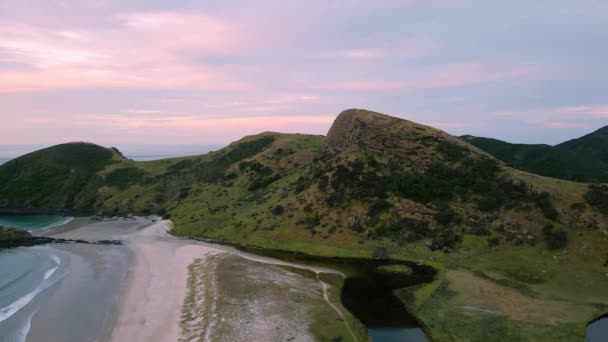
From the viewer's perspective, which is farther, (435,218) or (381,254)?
(435,218)

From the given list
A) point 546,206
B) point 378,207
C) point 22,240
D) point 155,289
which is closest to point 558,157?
point 546,206

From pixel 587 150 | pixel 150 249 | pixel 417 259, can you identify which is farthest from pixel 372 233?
pixel 587 150

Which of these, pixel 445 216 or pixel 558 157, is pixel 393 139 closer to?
pixel 445 216

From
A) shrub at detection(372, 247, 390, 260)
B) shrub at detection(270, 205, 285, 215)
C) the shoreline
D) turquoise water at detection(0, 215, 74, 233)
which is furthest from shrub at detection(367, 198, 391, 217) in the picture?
turquoise water at detection(0, 215, 74, 233)

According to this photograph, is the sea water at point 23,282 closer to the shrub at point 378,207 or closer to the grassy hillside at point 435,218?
the grassy hillside at point 435,218

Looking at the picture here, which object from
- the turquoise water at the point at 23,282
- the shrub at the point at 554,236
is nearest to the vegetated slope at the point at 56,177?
the turquoise water at the point at 23,282

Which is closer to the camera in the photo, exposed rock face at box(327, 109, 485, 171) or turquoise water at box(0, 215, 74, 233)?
exposed rock face at box(327, 109, 485, 171)

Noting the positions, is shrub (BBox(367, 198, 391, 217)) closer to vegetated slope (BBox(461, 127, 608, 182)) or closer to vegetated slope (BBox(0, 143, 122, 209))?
vegetated slope (BBox(461, 127, 608, 182))
